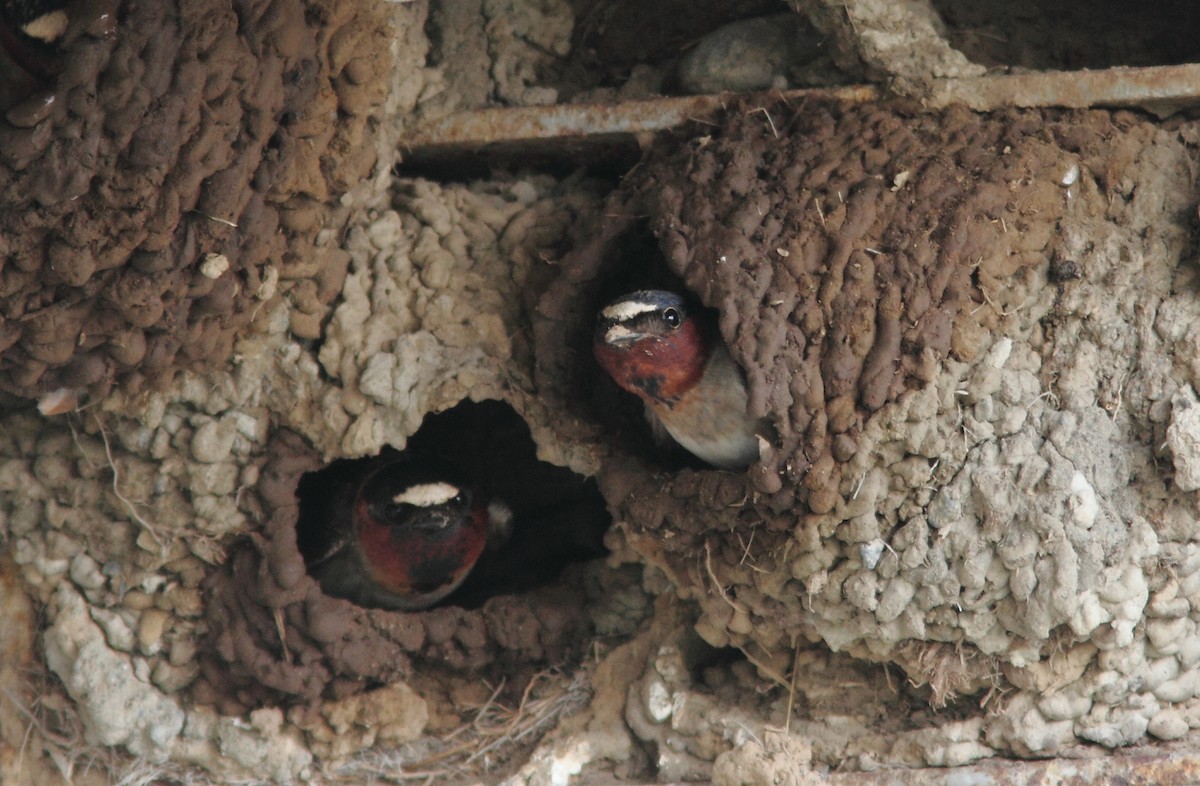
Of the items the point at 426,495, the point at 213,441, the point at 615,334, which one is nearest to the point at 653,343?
the point at 615,334

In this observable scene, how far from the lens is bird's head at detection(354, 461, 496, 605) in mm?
5547

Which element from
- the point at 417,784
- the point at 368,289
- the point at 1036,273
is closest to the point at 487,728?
the point at 417,784

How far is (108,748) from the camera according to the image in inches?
200

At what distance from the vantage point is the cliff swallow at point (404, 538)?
18.2ft

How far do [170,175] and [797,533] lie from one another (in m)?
2.17

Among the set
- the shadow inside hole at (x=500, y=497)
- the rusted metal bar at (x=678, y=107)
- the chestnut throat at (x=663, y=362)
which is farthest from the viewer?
the shadow inside hole at (x=500, y=497)

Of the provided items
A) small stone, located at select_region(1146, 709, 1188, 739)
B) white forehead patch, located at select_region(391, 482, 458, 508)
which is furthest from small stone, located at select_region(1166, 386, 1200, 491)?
white forehead patch, located at select_region(391, 482, 458, 508)

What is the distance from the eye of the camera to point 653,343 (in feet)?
15.6

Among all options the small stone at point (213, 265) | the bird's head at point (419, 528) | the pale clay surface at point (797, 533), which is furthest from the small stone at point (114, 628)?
the small stone at point (213, 265)

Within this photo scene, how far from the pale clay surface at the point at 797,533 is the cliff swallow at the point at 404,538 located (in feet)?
1.87

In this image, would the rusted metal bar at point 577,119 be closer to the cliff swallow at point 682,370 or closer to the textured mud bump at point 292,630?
the cliff swallow at point 682,370

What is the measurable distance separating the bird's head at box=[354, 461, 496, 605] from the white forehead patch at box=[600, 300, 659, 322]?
1.30 meters

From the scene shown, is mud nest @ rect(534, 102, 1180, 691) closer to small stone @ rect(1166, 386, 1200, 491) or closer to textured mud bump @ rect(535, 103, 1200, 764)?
textured mud bump @ rect(535, 103, 1200, 764)

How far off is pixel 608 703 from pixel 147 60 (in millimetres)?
2795
